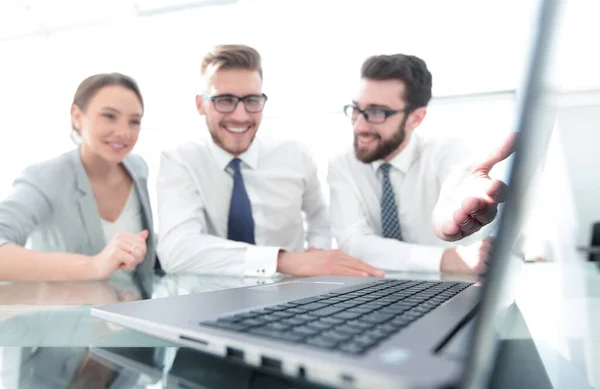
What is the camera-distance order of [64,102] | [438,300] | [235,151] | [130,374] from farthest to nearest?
[64,102]
[235,151]
[438,300]
[130,374]

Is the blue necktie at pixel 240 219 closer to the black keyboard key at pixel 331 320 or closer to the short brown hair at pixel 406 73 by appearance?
the short brown hair at pixel 406 73

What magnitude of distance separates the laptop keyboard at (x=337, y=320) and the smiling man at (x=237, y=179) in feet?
2.98

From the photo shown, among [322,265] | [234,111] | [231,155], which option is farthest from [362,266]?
[234,111]

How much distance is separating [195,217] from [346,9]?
7.74ft

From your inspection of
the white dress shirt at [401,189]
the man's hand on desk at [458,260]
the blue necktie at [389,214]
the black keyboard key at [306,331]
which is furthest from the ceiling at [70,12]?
the black keyboard key at [306,331]

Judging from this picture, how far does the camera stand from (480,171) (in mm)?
473

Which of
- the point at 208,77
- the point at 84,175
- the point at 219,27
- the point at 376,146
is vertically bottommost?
the point at 84,175

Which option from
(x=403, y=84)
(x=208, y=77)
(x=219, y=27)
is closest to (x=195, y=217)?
(x=208, y=77)

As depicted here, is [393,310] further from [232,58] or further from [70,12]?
[70,12]

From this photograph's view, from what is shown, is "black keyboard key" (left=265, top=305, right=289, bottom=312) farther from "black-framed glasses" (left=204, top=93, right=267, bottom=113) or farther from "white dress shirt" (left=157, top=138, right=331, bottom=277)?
"black-framed glasses" (left=204, top=93, right=267, bottom=113)

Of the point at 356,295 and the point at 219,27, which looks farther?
the point at 219,27

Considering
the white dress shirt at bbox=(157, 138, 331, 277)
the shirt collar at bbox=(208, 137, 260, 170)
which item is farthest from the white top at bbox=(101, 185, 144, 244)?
the shirt collar at bbox=(208, 137, 260, 170)

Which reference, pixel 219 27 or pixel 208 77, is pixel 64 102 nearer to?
pixel 219 27

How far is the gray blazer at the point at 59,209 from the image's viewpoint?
127 centimetres
